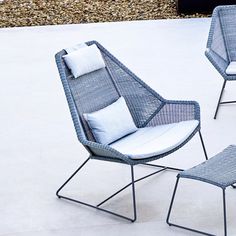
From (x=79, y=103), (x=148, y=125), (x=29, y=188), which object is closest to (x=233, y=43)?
(x=148, y=125)

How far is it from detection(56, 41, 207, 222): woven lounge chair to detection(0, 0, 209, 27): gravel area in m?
3.52

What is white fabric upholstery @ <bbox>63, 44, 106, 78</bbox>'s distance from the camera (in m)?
4.02

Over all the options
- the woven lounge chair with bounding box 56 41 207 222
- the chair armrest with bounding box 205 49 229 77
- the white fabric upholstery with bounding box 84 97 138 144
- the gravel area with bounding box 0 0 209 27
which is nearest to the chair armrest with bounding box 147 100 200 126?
the woven lounge chair with bounding box 56 41 207 222

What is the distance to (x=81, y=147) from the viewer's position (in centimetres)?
461

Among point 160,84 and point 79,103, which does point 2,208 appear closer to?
point 79,103

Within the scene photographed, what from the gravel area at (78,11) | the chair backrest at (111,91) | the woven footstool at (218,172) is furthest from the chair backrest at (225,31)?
the gravel area at (78,11)

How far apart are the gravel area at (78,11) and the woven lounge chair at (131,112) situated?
352cm

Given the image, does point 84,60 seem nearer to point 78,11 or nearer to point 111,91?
point 111,91

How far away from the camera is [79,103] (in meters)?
4.00

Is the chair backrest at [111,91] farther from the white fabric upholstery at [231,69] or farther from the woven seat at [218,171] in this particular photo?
the white fabric upholstery at [231,69]

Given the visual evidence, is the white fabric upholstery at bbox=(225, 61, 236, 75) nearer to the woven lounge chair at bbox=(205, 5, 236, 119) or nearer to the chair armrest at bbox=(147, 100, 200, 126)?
the woven lounge chair at bbox=(205, 5, 236, 119)

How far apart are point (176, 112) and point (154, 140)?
310 mm

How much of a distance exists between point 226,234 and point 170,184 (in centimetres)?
68

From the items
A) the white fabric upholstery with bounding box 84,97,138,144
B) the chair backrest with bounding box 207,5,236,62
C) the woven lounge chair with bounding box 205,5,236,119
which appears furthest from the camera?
the chair backrest with bounding box 207,5,236,62
